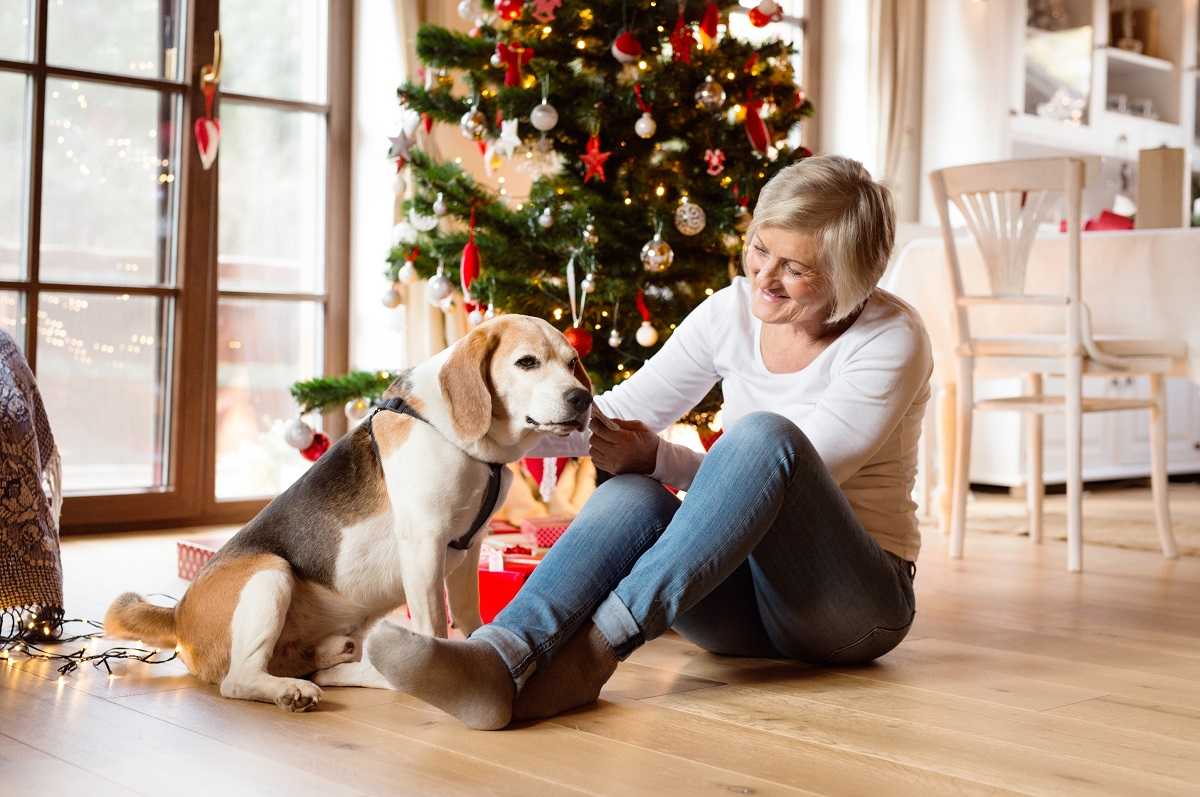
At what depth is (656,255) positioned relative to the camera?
3.19m

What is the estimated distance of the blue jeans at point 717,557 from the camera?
5.81 ft

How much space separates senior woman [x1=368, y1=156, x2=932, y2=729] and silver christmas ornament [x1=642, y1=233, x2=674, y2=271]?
94 cm

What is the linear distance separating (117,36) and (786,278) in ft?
9.66

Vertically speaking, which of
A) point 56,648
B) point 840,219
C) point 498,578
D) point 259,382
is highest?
point 840,219

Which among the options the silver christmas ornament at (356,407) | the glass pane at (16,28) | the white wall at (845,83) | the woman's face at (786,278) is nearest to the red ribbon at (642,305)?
the silver christmas ornament at (356,407)

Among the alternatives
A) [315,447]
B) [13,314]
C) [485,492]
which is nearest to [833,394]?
[485,492]

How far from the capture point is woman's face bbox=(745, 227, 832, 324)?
6.48 ft

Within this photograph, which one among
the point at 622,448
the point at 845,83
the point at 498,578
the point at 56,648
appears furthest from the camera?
the point at 845,83

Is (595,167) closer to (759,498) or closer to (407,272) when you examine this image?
(407,272)

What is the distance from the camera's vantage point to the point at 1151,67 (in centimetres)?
693

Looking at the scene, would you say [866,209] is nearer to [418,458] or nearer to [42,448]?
[418,458]

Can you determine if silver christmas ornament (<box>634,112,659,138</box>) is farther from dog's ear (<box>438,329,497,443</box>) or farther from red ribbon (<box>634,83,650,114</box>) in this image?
dog's ear (<box>438,329,497,443</box>)

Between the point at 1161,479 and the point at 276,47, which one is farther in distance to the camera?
the point at 276,47

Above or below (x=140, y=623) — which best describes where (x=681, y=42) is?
above
